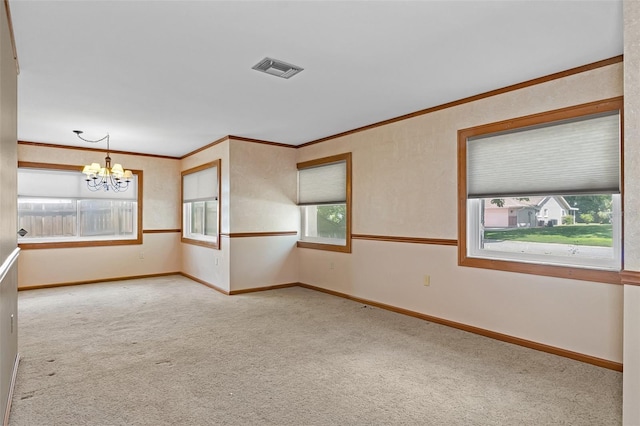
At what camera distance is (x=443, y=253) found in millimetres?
4023

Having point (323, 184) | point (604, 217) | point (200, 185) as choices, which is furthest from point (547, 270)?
point (200, 185)

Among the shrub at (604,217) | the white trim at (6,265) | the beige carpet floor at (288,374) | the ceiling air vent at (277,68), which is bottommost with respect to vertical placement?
the beige carpet floor at (288,374)

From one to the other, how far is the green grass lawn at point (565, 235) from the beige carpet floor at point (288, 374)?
1.00 m

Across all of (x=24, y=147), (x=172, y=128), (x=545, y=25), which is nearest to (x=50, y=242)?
(x=24, y=147)

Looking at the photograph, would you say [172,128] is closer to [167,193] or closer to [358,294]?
[167,193]

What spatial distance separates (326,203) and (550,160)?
124 inches

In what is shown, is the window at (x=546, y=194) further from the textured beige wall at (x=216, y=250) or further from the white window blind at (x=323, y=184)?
the textured beige wall at (x=216, y=250)

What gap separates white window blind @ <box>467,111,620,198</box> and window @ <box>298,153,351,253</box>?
78.1 inches

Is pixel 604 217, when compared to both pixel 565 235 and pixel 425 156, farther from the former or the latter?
pixel 425 156

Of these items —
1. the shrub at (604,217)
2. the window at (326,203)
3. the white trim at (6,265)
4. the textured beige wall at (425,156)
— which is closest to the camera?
the white trim at (6,265)

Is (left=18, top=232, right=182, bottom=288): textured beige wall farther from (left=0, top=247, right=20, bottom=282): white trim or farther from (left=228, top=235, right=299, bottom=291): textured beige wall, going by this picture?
(left=0, top=247, right=20, bottom=282): white trim

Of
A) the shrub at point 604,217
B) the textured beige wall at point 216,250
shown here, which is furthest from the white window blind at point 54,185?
the shrub at point 604,217

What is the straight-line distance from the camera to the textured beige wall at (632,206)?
172 cm

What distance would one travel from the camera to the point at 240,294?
5566mm
